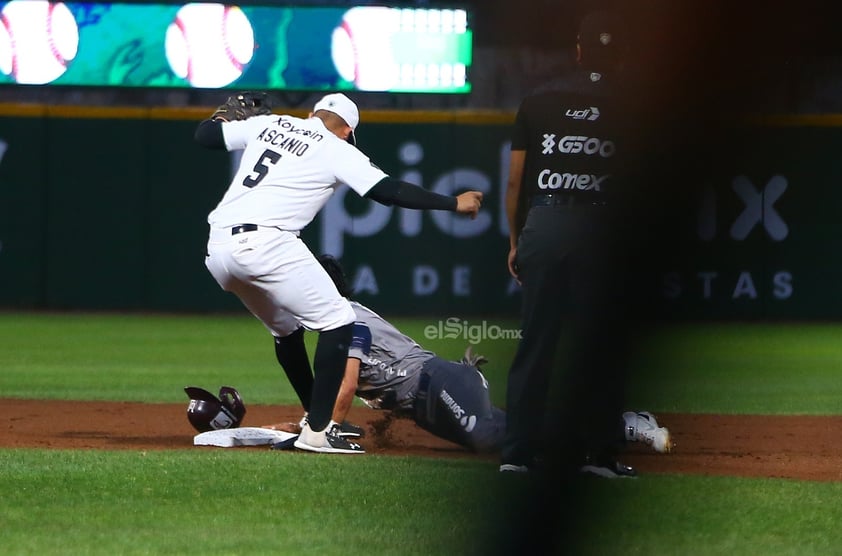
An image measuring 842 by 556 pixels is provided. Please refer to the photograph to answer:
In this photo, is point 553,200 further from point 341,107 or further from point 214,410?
point 214,410

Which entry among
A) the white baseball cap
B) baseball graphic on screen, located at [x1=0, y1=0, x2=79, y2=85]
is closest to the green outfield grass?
the white baseball cap

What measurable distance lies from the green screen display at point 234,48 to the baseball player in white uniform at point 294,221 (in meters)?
7.62

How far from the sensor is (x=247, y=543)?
3736 mm

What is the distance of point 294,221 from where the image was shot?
17.9 ft

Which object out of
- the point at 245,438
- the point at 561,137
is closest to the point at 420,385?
the point at 245,438

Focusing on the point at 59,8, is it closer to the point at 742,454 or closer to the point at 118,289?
the point at 118,289

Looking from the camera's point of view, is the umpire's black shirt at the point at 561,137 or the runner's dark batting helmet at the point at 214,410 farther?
the runner's dark batting helmet at the point at 214,410

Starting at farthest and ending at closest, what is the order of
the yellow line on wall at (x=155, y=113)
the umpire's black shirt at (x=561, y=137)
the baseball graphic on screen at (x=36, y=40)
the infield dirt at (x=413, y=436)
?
the yellow line on wall at (x=155, y=113) < the baseball graphic on screen at (x=36, y=40) < the infield dirt at (x=413, y=436) < the umpire's black shirt at (x=561, y=137)

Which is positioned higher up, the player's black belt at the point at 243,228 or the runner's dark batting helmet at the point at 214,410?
the player's black belt at the point at 243,228

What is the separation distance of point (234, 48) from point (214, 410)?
7.63 meters

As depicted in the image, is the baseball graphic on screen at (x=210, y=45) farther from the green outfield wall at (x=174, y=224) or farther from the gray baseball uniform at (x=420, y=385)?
the gray baseball uniform at (x=420, y=385)

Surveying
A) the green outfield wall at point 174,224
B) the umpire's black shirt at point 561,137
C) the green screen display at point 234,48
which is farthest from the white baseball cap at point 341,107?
the green outfield wall at point 174,224

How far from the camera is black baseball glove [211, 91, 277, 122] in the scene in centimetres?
580

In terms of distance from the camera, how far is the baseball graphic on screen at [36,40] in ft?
43.7
